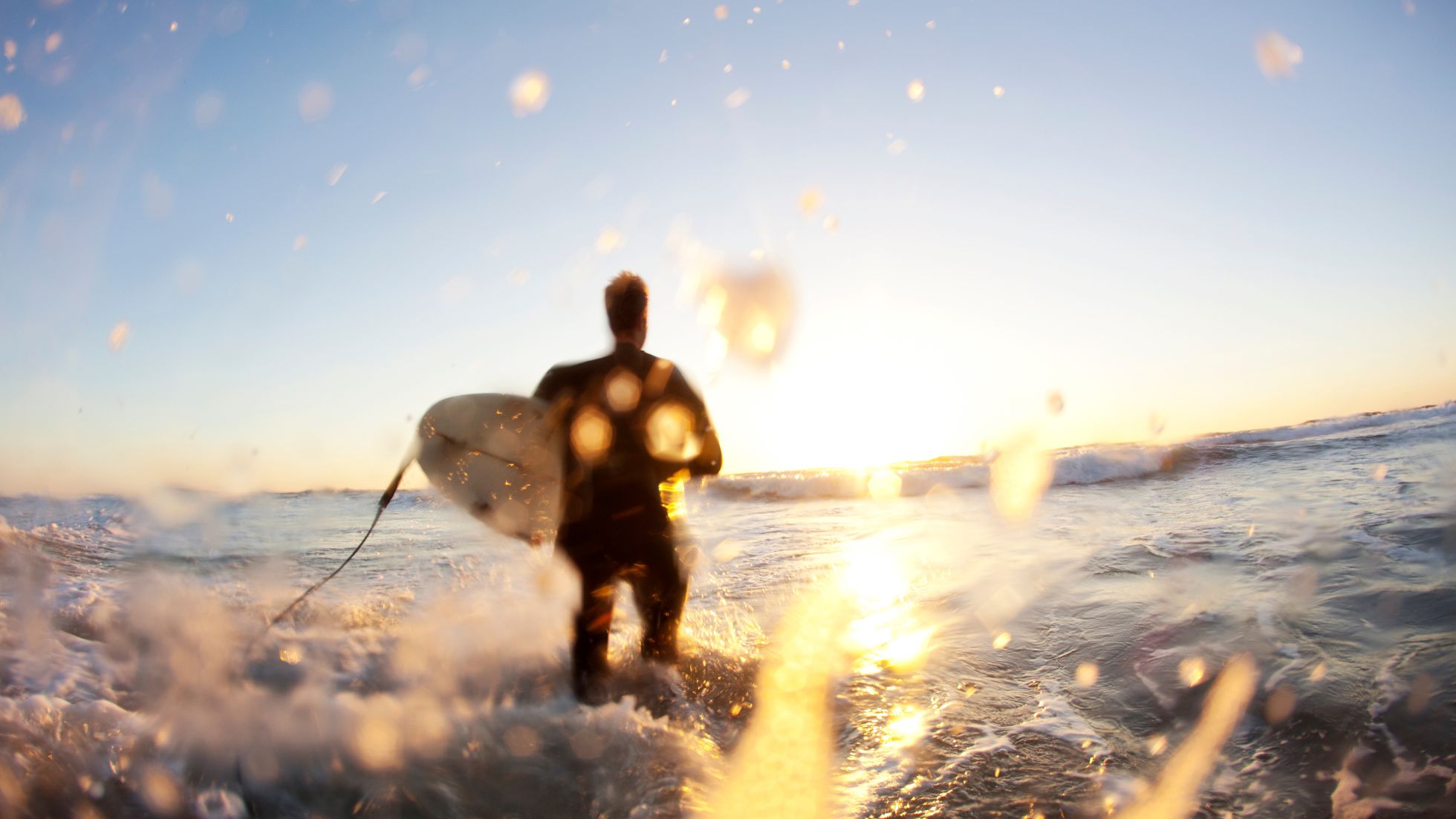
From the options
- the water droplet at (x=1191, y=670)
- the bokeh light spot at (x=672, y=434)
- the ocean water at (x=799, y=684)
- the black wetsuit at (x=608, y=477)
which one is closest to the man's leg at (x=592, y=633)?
the black wetsuit at (x=608, y=477)

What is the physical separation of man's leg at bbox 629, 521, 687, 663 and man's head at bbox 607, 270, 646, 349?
35.1 inches

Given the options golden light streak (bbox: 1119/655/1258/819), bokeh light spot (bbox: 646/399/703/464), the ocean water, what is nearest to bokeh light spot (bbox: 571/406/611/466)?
bokeh light spot (bbox: 646/399/703/464)

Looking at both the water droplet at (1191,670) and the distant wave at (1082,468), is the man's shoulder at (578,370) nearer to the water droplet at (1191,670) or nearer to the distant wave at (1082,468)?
the water droplet at (1191,670)

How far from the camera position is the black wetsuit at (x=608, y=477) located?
10.2ft

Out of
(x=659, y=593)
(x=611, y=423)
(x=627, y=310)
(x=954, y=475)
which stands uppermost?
(x=627, y=310)

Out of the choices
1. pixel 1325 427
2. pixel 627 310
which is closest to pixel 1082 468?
pixel 1325 427

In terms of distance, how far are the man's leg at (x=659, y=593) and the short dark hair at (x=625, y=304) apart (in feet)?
3.09

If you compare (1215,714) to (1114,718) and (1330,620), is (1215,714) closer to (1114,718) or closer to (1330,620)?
(1114,718)

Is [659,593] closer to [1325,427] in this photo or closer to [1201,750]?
[1201,750]

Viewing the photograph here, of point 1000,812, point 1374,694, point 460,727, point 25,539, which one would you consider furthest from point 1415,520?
point 25,539

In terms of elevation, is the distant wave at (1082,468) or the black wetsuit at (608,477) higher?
the black wetsuit at (608,477)

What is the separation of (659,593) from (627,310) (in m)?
1.30

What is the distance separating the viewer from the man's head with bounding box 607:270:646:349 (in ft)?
10.5

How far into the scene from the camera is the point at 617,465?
3.14 meters
